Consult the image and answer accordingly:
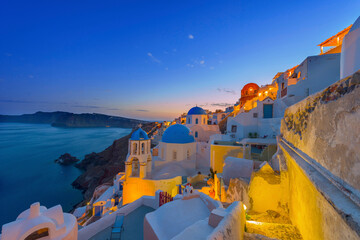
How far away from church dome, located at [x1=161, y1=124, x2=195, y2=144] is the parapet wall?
43.1ft

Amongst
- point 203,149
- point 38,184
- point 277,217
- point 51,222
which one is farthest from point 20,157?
point 277,217

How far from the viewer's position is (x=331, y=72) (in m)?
11.8

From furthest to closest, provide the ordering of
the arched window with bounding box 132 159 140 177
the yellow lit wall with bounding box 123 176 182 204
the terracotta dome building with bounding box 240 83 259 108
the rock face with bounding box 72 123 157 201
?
1. the terracotta dome building with bounding box 240 83 259 108
2. the rock face with bounding box 72 123 157 201
3. the arched window with bounding box 132 159 140 177
4. the yellow lit wall with bounding box 123 176 182 204

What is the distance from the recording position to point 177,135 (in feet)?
51.8

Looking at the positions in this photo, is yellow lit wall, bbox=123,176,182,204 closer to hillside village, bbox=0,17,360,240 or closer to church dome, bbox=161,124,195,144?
hillside village, bbox=0,17,360,240

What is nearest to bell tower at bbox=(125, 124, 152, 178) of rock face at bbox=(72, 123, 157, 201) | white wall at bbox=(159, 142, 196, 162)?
white wall at bbox=(159, 142, 196, 162)

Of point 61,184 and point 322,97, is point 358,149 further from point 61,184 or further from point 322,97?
point 61,184

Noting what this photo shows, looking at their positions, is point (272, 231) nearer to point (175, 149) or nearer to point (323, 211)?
point (323, 211)

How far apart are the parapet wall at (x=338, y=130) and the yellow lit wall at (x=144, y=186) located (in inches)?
424

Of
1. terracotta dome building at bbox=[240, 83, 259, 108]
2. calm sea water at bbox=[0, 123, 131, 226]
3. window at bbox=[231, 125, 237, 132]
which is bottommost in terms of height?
calm sea water at bbox=[0, 123, 131, 226]

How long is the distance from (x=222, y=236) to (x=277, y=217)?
11.8ft

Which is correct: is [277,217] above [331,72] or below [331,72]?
below

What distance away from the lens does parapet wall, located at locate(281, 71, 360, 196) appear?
1.53 m

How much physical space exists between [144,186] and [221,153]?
696 cm
